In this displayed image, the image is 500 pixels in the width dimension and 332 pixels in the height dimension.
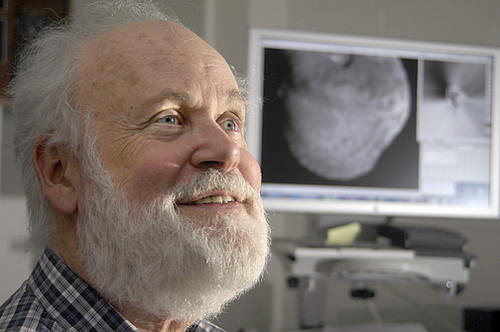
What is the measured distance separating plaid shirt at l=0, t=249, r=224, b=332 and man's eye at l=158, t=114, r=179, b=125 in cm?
25

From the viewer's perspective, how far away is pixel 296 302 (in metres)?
1.68

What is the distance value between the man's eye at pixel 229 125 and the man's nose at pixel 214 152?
101 mm

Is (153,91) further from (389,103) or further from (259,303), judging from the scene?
(259,303)

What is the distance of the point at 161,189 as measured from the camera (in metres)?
0.64

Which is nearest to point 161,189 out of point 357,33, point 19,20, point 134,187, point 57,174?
point 134,187

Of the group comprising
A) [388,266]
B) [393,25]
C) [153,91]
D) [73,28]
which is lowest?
[388,266]

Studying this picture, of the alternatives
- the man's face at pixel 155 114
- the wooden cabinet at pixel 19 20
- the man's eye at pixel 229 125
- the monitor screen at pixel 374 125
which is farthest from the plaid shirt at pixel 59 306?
the wooden cabinet at pixel 19 20

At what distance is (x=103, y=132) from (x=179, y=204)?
15cm

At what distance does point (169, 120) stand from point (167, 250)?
7.4 inches

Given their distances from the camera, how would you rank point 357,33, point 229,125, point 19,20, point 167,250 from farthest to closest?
point 357,33 < point 19,20 < point 229,125 < point 167,250

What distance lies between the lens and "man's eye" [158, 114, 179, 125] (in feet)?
2.29

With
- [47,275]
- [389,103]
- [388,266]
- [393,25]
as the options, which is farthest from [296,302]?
[47,275]

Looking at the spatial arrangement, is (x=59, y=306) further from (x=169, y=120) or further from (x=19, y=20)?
(x=19, y=20)

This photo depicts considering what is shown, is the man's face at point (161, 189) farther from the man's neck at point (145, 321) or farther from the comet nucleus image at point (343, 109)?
the comet nucleus image at point (343, 109)
